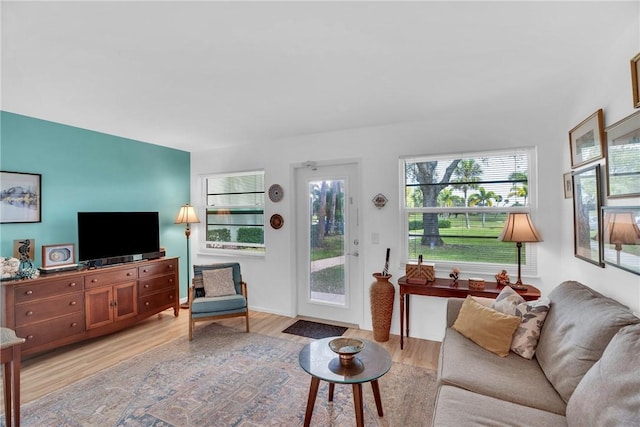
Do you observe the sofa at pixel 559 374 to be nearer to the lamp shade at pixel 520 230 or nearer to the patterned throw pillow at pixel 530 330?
the patterned throw pillow at pixel 530 330

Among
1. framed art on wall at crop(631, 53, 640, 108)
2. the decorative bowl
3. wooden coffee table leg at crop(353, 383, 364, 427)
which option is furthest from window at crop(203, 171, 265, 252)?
framed art on wall at crop(631, 53, 640, 108)

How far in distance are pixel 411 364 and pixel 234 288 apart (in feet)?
7.04

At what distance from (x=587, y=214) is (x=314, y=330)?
2.79 meters

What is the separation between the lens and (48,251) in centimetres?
306

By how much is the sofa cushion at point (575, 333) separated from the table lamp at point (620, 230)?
0.34 m

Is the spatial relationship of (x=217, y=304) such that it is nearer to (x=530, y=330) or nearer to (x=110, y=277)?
(x=110, y=277)

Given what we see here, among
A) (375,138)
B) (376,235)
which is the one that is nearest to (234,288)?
(376,235)

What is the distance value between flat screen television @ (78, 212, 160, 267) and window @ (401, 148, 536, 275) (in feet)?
10.4

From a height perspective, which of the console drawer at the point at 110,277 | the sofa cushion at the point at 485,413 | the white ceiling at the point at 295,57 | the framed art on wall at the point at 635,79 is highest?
the white ceiling at the point at 295,57

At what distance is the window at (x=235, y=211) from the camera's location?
438cm

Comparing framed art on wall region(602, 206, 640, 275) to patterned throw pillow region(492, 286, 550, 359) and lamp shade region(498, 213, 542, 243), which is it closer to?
patterned throw pillow region(492, 286, 550, 359)

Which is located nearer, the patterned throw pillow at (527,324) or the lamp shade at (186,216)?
the patterned throw pillow at (527,324)

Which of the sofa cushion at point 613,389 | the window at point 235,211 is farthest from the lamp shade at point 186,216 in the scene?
the sofa cushion at point 613,389

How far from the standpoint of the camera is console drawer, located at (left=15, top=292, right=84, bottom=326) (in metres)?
2.68
